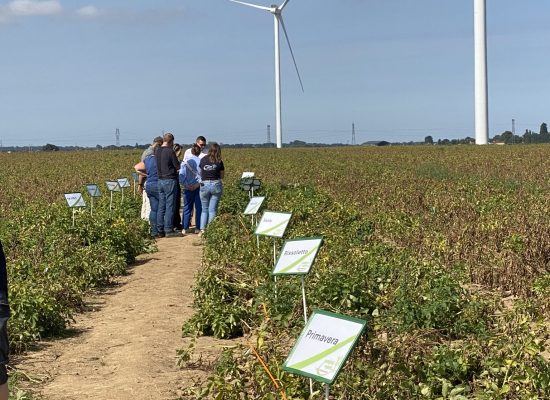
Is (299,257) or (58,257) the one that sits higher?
(299,257)

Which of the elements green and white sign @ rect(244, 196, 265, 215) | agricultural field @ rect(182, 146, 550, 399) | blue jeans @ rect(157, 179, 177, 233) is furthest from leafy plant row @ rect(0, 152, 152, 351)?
green and white sign @ rect(244, 196, 265, 215)

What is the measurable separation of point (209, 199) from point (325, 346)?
32.4ft

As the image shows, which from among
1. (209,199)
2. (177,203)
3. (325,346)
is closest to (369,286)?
(325,346)

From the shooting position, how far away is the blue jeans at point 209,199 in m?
13.3

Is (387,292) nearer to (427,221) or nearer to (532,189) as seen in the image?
(427,221)

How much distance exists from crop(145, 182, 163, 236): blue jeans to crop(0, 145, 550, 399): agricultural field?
500 millimetres

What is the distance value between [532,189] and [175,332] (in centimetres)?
1199

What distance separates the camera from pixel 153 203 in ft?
46.3

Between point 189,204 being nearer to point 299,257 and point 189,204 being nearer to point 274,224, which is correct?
point 274,224

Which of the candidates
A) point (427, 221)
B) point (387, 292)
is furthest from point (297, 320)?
point (427, 221)

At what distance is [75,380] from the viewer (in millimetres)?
5973

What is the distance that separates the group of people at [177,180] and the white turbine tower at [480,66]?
1112 inches

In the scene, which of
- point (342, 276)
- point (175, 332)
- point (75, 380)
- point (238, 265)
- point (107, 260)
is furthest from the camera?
point (107, 260)

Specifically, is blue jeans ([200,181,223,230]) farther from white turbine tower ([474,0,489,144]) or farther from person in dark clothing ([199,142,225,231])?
white turbine tower ([474,0,489,144])
